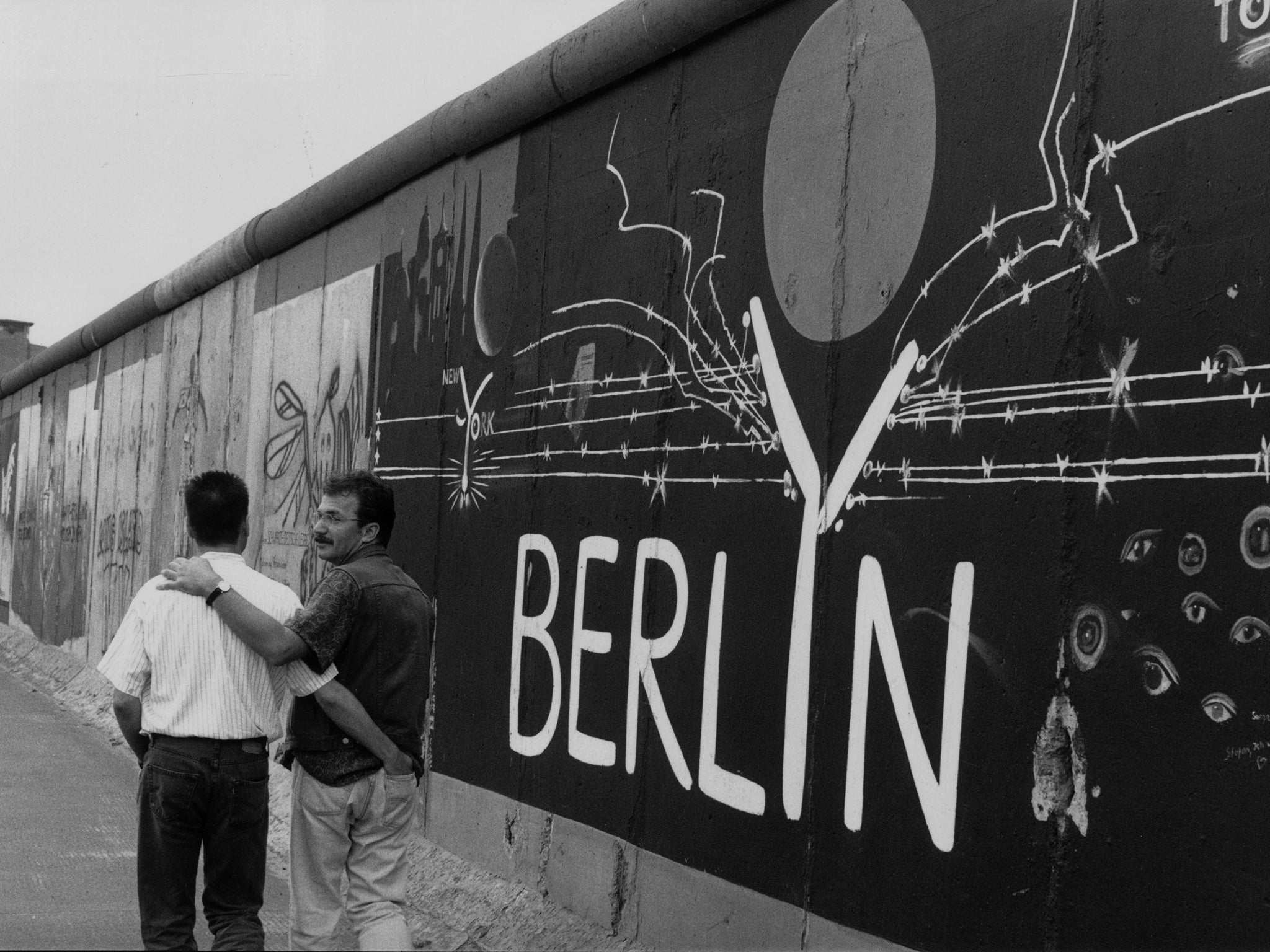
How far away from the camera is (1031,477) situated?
157 inches

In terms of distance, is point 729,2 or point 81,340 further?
point 81,340

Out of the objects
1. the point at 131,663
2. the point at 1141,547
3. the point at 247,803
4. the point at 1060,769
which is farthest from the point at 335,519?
the point at 1141,547

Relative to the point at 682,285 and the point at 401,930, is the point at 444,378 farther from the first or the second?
the point at 401,930

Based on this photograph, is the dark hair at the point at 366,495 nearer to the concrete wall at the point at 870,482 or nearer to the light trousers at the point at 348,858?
the light trousers at the point at 348,858

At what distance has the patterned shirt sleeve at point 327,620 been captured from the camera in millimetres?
4508

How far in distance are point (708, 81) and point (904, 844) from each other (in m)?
3.05

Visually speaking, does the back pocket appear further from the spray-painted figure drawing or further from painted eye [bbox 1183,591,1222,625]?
the spray-painted figure drawing

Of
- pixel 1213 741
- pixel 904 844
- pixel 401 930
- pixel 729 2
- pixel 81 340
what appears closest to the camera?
pixel 1213 741

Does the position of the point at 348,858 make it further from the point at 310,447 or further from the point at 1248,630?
the point at 310,447

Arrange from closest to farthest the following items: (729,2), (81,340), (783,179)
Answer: (783,179)
(729,2)
(81,340)

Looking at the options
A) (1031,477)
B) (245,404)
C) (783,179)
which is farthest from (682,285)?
(245,404)

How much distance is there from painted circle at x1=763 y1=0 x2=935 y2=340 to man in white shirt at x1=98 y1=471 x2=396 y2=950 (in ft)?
6.54

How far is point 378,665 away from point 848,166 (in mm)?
2228

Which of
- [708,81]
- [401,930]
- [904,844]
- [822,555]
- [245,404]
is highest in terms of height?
[708,81]
